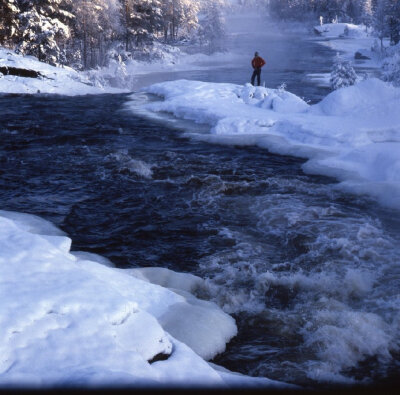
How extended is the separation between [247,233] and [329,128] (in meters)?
6.00

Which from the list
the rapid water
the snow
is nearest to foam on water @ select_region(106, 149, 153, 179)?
the rapid water

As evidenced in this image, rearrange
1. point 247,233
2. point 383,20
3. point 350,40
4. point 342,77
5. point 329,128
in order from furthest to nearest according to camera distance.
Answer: point 350,40
point 383,20
point 342,77
point 329,128
point 247,233

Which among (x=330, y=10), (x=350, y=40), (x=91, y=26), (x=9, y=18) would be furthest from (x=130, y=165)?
(x=330, y=10)

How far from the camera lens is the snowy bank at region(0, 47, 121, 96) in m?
20.7

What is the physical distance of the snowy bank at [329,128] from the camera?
8750 mm

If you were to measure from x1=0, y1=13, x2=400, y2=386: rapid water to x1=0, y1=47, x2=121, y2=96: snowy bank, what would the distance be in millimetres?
9043

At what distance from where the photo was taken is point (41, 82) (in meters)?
21.4

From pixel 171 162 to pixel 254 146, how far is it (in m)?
2.79

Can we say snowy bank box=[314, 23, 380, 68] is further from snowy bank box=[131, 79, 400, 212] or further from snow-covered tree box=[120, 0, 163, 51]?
snowy bank box=[131, 79, 400, 212]

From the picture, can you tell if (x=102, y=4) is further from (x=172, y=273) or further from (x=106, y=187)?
(x=172, y=273)

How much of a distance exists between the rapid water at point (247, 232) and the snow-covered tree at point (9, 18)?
1724cm

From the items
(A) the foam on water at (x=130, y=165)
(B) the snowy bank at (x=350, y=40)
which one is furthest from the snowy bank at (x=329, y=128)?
(B) the snowy bank at (x=350, y=40)

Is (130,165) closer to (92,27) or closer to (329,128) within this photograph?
(329,128)

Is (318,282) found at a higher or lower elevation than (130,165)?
lower
